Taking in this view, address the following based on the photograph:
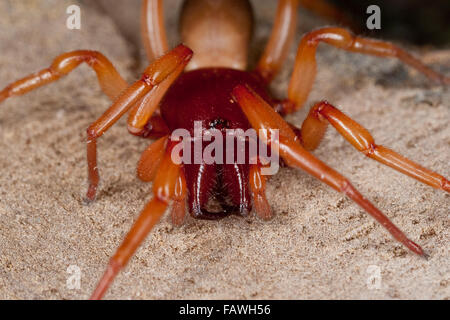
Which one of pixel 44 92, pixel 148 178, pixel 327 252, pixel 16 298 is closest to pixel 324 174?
pixel 327 252

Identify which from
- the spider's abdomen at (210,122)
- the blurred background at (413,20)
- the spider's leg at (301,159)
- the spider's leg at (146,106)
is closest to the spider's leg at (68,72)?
the spider's abdomen at (210,122)

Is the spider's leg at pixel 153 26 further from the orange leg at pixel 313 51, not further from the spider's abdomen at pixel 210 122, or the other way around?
the orange leg at pixel 313 51

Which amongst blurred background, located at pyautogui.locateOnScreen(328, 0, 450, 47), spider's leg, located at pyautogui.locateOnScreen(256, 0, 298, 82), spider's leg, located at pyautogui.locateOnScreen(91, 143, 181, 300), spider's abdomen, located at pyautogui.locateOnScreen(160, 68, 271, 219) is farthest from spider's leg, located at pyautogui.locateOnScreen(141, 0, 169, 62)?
blurred background, located at pyautogui.locateOnScreen(328, 0, 450, 47)

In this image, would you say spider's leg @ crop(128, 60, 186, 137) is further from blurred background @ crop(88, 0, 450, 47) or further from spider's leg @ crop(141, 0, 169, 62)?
blurred background @ crop(88, 0, 450, 47)

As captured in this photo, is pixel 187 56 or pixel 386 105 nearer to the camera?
pixel 187 56

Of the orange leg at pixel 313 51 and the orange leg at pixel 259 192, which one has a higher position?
the orange leg at pixel 313 51

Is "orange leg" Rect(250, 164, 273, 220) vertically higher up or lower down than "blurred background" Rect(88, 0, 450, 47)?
lower down
